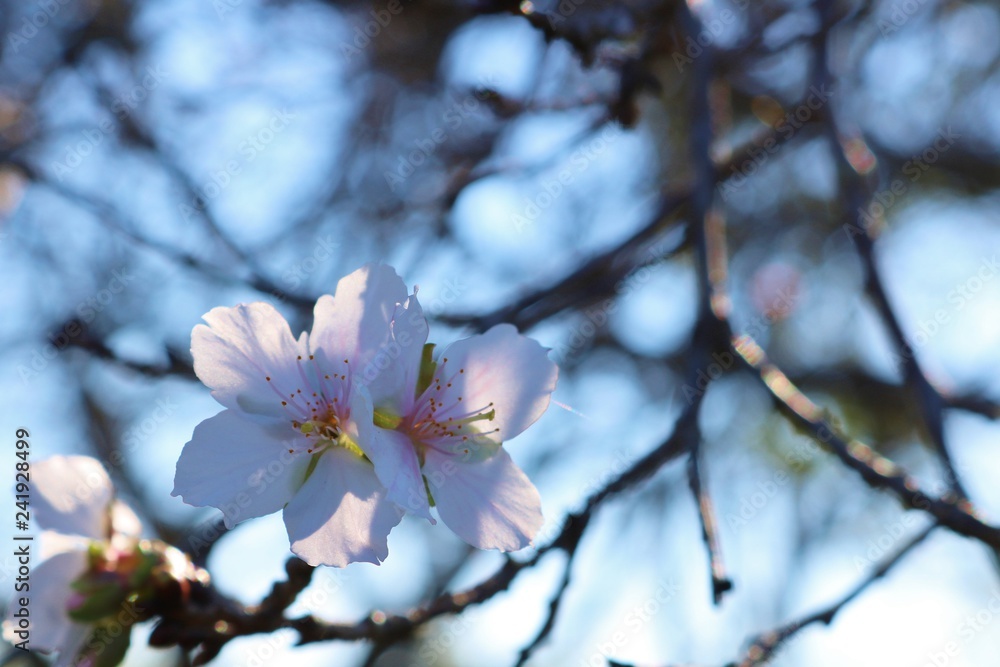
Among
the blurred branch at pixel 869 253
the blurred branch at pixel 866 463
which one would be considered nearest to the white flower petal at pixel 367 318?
the blurred branch at pixel 866 463

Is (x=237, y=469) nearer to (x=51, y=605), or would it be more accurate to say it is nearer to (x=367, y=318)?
(x=367, y=318)

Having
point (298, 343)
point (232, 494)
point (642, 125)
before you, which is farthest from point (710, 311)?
point (642, 125)

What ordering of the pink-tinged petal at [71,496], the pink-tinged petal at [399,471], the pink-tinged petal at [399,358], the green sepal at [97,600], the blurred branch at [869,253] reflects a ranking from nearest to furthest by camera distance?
the pink-tinged petal at [399,471], the pink-tinged petal at [399,358], the green sepal at [97,600], the pink-tinged petal at [71,496], the blurred branch at [869,253]

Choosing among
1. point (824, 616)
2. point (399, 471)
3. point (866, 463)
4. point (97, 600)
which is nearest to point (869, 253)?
point (866, 463)

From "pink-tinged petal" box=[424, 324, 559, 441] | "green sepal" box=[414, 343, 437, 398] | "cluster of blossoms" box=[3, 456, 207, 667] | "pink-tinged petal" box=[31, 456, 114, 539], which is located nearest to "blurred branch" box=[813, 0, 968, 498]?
"pink-tinged petal" box=[424, 324, 559, 441]

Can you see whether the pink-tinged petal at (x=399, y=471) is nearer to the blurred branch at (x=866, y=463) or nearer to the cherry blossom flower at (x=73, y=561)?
the cherry blossom flower at (x=73, y=561)
